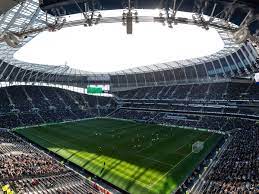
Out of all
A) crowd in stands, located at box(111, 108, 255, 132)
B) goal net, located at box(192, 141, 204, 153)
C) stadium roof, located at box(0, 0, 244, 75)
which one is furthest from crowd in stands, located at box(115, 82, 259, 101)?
→ goal net, located at box(192, 141, 204, 153)

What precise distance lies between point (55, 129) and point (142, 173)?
34.4 m

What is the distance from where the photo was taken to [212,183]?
25.7 metres

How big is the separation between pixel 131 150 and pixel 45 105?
147ft

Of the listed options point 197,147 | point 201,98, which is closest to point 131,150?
point 197,147

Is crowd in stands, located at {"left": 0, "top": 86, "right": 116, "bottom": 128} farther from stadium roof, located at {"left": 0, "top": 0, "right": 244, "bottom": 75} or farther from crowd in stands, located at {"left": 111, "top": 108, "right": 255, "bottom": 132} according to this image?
crowd in stands, located at {"left": 111, "top": 108, "right": 255, "bottom": 132}

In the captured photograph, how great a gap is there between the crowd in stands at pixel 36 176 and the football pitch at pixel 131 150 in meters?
3.58

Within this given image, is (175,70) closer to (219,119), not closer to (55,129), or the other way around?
(219,119)

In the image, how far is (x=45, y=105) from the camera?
7881cm

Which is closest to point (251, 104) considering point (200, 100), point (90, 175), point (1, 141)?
point (200, 100)

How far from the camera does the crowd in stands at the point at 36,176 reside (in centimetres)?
2495

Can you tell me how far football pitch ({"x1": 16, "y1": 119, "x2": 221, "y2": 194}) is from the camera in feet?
101

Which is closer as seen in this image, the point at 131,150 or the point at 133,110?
the point at 131,150

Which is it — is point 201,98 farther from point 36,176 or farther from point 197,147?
point 36,176

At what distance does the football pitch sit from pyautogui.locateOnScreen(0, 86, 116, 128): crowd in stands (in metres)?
6.80
